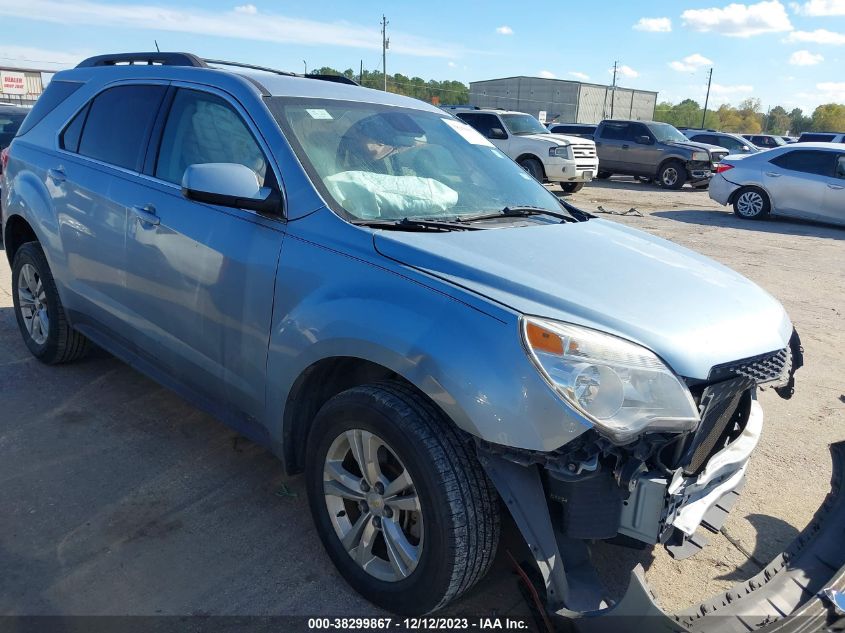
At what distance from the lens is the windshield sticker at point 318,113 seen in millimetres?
3193

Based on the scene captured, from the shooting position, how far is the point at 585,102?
6694 centimetres

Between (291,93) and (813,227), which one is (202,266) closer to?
(291,93)

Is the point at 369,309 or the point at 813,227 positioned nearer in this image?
the point at 369,309

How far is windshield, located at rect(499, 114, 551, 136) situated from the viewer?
59.2 ft

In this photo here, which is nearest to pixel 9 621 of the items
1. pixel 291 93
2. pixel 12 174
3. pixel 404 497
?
pixel 404 497

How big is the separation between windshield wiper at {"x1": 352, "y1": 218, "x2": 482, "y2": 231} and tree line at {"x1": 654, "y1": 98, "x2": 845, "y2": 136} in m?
84.6

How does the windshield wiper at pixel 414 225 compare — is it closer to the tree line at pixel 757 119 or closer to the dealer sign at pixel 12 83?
the dealer sign at pixel 12 83

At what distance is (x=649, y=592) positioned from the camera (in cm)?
198

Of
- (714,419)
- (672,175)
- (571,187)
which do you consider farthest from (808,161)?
(714,419)

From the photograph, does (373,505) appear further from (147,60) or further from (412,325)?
(147,60)

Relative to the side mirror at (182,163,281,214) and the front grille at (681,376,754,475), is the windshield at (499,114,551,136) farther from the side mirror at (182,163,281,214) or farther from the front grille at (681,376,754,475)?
the front grille at (681,376,754,475)

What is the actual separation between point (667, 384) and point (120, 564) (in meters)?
2.26

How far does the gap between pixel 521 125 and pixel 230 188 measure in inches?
647

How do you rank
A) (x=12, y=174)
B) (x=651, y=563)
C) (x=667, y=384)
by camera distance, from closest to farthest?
(x=667, y=384)
(x=651, y=563)
(x=12, y=174)
